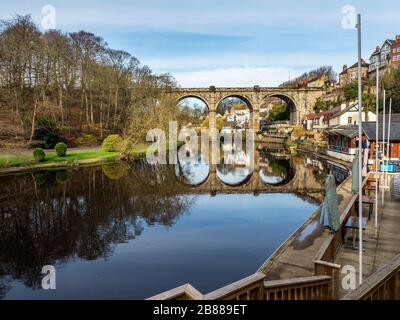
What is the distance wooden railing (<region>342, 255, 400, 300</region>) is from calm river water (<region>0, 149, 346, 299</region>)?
5.16 m

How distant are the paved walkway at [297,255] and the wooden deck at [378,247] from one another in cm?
73

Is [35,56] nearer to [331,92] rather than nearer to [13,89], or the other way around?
[13,89]

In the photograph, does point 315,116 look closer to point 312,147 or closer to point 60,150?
point 312,147

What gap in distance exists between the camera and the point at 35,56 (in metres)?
38.9

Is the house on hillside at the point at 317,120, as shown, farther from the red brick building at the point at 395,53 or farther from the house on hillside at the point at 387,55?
the red brick building at the point at 395,53

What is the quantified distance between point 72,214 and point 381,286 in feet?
45.8

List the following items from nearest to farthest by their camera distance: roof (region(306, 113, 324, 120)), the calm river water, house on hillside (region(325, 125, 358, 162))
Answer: the calm river water, house on hillside (region(325, 125, 358, 162)), roof (region(306, 113, 324, 120))

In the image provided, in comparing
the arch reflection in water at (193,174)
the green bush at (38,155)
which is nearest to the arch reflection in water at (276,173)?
the arch reflection in water at (193,174)

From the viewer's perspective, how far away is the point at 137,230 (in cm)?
1313

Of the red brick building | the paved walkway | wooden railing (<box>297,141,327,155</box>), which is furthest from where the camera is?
the red brick building

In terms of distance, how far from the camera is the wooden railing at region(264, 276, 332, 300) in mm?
4559

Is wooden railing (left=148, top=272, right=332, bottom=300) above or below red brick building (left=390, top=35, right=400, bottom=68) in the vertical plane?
below

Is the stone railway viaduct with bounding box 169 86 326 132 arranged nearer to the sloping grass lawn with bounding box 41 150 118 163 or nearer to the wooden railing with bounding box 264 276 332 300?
the sloping grass lawn with bounding box 41 150 118 163

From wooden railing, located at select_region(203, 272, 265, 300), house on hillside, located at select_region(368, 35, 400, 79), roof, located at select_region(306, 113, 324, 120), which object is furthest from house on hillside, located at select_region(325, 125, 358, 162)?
house on hillside, located at select_region(368, 35, 400, 79)
